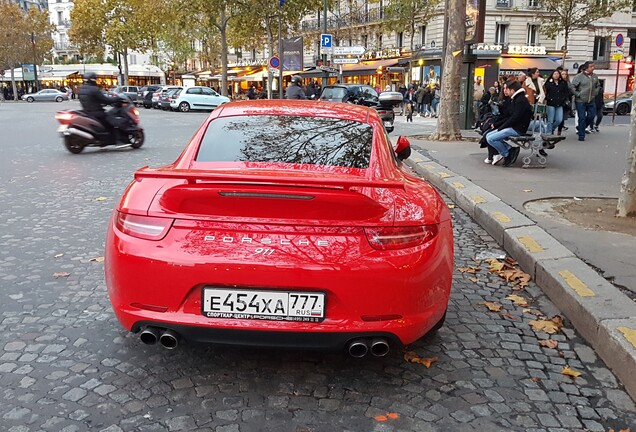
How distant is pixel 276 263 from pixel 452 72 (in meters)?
13.3

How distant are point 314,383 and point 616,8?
40.1 meters

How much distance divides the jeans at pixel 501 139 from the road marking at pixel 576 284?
6.16 m

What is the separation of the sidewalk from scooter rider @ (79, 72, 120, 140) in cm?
716

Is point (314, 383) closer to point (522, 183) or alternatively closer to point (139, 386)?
point (139, 386)

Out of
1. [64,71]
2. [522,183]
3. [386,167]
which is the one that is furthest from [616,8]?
[64,71]

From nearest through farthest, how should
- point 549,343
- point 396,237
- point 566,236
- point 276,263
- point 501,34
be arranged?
point 276,263 → point 396,237 → point 549,343 → point 566,236 → point 501,34

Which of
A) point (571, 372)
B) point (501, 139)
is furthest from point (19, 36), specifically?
point (571, 372)

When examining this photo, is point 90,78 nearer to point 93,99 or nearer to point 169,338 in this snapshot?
point 93,99

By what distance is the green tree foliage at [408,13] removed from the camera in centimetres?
3943

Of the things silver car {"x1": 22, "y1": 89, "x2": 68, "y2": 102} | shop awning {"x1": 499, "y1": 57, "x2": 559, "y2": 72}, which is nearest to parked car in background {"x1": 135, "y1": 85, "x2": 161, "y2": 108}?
silver car {"x1": 22, "y1": 89, "x2": 68, "y2": 102}

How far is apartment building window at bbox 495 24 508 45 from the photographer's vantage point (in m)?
42.7

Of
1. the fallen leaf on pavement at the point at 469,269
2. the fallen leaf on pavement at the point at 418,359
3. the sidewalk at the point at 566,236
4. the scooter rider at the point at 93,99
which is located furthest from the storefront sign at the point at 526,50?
the fallen leaf on pavement at the point at 418,359

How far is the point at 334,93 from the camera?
71.6ft

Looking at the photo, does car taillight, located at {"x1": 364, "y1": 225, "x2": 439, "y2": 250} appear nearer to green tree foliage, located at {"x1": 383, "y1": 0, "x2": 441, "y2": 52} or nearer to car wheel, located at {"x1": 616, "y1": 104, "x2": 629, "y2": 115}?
car wheel, located at {"x1": 616, "y1": 104, "x2": 629, "y2": 115}
